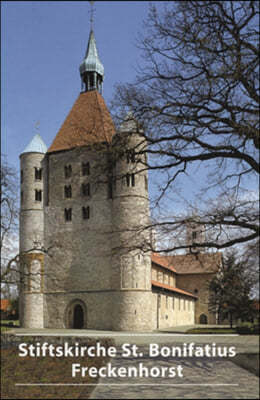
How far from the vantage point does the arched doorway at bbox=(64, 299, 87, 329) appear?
40.5 m

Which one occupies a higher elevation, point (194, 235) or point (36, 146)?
point (36, 146)

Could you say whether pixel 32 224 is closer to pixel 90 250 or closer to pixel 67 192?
pixel 67 192

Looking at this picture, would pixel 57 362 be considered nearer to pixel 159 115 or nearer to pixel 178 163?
pixel 178 163

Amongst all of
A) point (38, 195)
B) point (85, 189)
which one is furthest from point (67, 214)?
point (38, 195)

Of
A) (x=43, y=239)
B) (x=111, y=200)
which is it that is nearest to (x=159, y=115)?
(x=111, y=200)

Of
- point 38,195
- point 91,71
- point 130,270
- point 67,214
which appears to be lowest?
point 130,270

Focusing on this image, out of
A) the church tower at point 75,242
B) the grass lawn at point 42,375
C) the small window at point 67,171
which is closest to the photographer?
the grass lawn at point 42,375

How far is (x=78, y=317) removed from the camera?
133ft

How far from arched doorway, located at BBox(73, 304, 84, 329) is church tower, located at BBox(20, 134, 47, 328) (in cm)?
336

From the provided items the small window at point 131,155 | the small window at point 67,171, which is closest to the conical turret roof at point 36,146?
the small window at point 67,171

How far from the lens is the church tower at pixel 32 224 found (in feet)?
136

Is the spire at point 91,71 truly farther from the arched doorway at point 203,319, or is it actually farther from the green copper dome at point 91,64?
the arched doorway at point 203,319

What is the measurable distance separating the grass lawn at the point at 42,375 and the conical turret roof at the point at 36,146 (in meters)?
31.8

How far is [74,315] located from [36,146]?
17310mm
